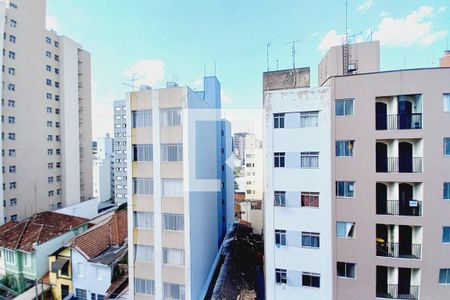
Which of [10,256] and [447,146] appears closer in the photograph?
[447,146]

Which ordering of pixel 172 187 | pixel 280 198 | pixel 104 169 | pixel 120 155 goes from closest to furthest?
pixel 280 198
pixel 172 187
pixel 120 155
pixel 104 169

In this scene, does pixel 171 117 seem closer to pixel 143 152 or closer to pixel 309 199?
pixel 143 152

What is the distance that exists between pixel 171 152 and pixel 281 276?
10.7 m

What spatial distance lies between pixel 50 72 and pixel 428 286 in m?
47.5

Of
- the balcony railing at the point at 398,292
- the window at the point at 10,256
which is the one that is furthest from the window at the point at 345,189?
the window at the point at 10,256

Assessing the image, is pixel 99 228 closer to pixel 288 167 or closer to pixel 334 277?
pixel 288 167

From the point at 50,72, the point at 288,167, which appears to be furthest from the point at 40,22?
the point at 288,167

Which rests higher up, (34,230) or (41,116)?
(41,116)

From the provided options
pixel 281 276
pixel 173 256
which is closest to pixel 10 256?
pixel 173 256

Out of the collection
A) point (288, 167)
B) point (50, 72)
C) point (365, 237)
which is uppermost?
point (50, 72)

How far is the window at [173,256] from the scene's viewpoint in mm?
14492

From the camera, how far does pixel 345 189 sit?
41.2ft

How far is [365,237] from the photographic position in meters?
12.2

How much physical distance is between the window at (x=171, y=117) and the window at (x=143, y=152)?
6.72 ft
